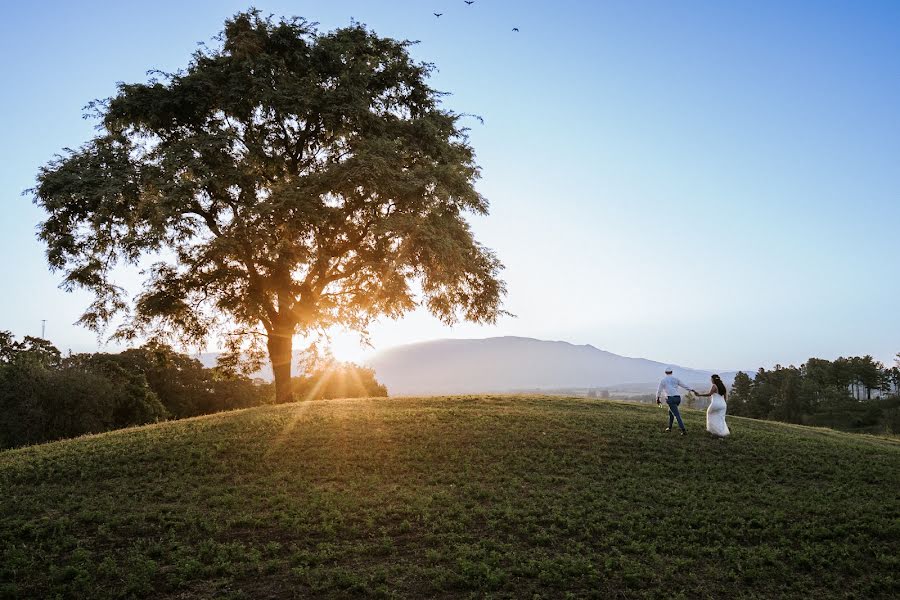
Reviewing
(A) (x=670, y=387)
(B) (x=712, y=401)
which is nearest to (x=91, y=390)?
(A) (x=670, y=387)

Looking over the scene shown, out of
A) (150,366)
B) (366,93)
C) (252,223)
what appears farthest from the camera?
(150,366)

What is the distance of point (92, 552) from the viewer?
1090cm

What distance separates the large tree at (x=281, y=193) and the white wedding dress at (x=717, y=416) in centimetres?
1172

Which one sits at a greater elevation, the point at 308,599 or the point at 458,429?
the point at 458,429

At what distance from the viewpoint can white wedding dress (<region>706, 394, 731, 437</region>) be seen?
21.0 m

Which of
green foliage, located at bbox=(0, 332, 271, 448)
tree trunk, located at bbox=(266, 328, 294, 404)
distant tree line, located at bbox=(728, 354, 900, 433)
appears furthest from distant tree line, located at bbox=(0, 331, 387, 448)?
distant tree line, located at bbox=(728, 354, 900, 433)

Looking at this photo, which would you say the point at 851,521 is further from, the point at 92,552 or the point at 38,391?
the point at 38,391

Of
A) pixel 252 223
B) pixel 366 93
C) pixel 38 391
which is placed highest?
pixel 366 93

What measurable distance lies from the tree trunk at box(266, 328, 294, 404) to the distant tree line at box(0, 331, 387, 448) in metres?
2.09

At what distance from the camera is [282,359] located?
1165 inches

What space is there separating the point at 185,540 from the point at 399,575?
184 inches

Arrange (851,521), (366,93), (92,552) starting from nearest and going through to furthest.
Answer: (92,552), (851,521), (366,93)

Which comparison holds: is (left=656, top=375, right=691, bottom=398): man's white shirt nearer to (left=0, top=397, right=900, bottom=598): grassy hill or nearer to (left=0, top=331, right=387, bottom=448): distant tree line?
(left=0, top=397, right=900, bottom=598): grassy hill

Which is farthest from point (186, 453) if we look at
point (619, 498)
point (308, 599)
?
point (619, 498)
